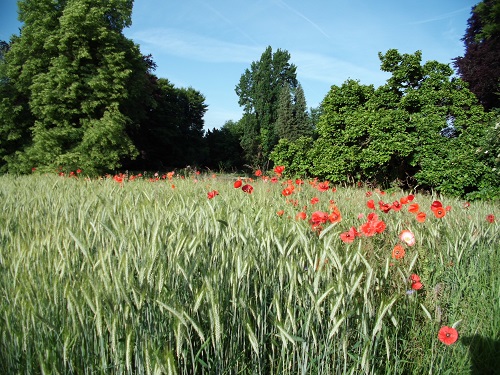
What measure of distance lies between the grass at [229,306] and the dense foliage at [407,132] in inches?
258

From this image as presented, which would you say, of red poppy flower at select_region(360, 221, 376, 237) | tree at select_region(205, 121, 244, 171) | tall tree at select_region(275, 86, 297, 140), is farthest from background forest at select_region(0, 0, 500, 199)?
tall tree at select_region(275, 86, 297, 140)

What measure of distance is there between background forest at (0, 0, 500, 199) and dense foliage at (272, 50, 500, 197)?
3 centimetres

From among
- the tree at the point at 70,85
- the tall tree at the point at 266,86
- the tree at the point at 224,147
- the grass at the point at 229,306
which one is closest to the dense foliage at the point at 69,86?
the tree at the point at 70,85

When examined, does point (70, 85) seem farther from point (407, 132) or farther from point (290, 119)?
point (290, 119)

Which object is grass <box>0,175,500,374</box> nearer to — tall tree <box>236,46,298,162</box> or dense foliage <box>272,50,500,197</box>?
dense foliage <box>272,50,500,197</box>

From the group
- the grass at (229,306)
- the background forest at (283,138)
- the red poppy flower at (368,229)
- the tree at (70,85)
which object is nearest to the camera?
the grass at (229,306)

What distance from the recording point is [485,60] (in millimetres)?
13961

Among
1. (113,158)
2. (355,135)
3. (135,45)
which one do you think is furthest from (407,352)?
(135,45)

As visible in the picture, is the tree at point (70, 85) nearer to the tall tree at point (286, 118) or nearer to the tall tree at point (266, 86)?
the tall tree at point (286, 118)

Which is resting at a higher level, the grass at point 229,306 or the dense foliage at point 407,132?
the dense foliage at point 407,132

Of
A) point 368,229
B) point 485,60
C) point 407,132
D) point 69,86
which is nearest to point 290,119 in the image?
point 485,60

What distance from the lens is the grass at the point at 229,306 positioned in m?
1.09

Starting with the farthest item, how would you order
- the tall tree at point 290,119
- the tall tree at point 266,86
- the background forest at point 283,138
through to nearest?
the tall tree at point 266,86
the tall tree at point 290,119
the background forest at point 283,138

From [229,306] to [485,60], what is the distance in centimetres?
1696
